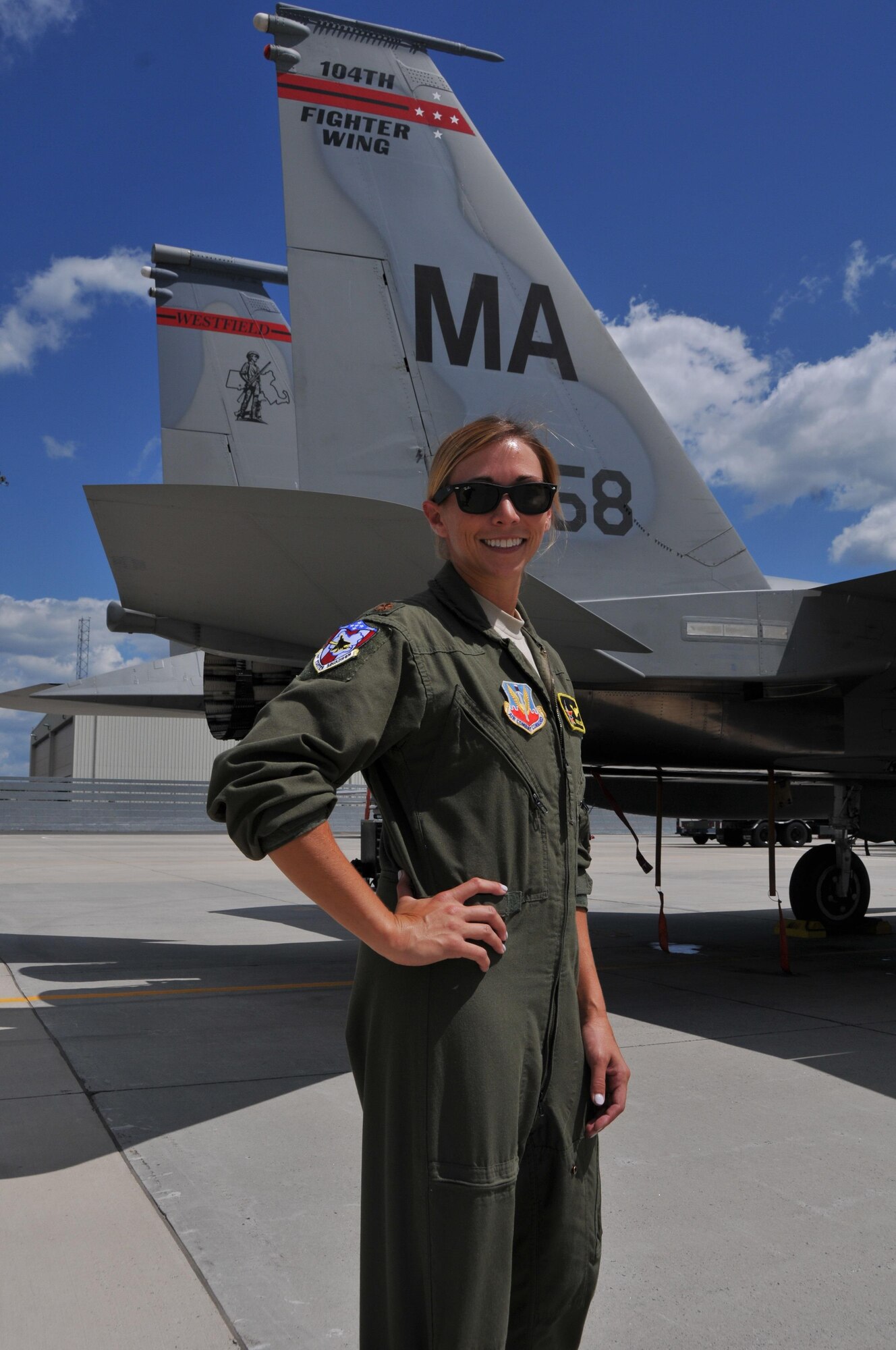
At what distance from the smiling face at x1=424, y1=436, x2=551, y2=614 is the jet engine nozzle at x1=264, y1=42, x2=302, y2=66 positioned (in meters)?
5.31

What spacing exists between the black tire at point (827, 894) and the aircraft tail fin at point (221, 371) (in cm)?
749

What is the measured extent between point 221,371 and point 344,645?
1151cm

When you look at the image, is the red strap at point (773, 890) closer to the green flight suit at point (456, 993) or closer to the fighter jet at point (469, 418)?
the fighter jet at point (469, 418)

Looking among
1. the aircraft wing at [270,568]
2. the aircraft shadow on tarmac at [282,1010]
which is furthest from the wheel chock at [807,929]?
the aircraft wing at [270,568]

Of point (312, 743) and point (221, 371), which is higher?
point (221, 371)

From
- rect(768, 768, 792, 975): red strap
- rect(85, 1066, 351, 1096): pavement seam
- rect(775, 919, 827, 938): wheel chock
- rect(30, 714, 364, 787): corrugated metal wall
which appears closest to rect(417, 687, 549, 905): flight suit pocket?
rect(85, 1066, 351, 1096): pavement seam

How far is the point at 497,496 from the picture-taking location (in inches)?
A: 67.2

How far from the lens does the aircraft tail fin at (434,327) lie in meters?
5.98

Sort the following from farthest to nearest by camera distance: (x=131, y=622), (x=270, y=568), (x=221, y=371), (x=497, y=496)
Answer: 1. (x=221, y=371)
2. (x=131, y=622)
3. (x=270, y=568)
4. (x=497, y=496)

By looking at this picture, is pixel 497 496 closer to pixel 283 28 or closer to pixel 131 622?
pixel 131 622

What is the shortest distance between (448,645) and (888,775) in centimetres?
760

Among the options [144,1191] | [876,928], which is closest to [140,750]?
[876,928]

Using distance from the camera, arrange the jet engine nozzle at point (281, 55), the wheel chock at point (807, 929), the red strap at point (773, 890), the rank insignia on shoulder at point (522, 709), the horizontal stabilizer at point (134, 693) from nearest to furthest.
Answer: the rank insignia on shoulder at point (522, 709)
the jet engine nozzle at point (281, 55)
the red strap at point (773, 890)
the wheel chock at point (807, 929)
the horizontal stabilizer at point (134, 693)

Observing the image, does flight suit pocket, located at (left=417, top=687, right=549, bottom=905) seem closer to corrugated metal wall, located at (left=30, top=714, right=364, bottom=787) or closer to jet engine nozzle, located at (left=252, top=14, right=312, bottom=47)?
jet engine nozzle, located at (left=252, top=14, right=312, bottom=47)
